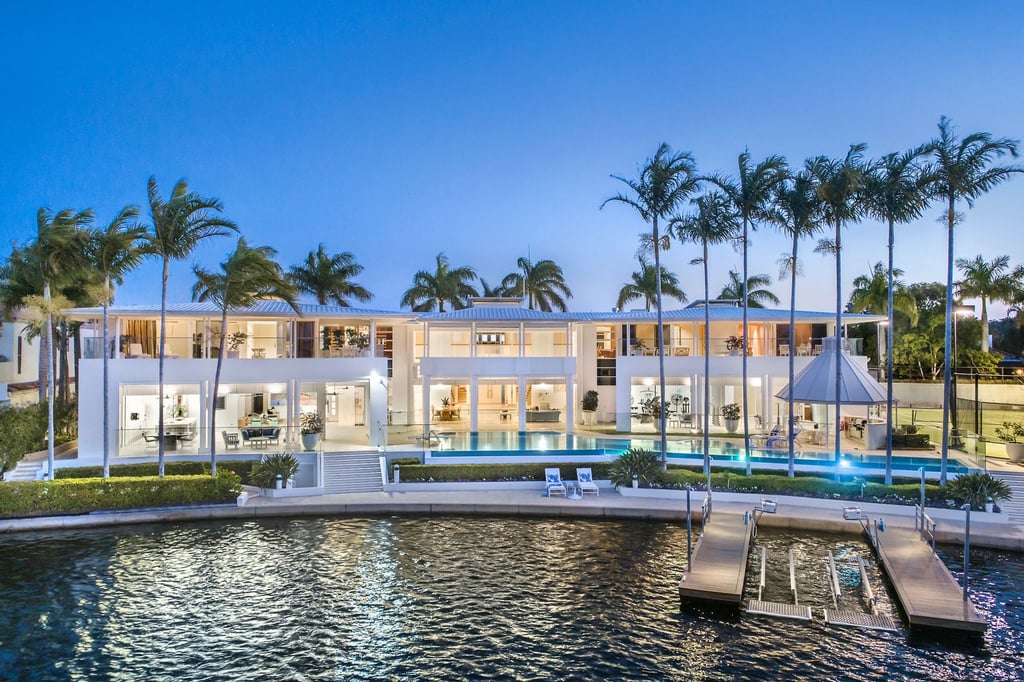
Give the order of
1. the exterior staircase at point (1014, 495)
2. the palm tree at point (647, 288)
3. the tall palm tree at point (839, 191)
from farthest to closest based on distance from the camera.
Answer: the palm tree at point (647, 288) → the tall palm tree at point (839, 191) → the exterior staircase at point (1014, 495)

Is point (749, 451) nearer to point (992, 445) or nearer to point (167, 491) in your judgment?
point (992, 445)

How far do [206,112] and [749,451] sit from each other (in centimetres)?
5552

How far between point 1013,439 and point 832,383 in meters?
8.59

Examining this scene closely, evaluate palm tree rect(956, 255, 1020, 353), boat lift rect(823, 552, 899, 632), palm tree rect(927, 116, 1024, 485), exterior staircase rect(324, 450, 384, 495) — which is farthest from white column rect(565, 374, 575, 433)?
palm tree rect(956, 255, 1020, 353)

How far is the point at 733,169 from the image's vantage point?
22.6 meters

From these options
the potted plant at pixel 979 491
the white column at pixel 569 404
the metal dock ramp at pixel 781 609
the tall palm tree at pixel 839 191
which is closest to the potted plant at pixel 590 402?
the white column at pixel 569 404

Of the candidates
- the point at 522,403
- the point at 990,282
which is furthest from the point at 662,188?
the point at 990,282

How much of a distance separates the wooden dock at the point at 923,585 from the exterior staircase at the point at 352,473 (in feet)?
51.4

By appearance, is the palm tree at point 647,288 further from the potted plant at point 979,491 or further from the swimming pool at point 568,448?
the potted plant at point 979,491

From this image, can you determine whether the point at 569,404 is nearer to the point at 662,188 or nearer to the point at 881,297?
the point at 662,188

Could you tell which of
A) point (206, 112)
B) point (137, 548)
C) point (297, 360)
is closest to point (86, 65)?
point (206, 112)

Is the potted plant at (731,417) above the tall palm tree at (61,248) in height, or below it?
below

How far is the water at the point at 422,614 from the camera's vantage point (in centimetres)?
1015

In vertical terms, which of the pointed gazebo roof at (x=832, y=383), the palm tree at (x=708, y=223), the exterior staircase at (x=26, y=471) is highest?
the palm tree at (x=708, y=223)
